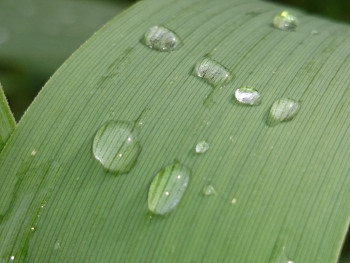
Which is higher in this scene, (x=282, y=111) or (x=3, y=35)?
(x=282, y=111)

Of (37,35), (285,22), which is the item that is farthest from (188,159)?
(37,35)

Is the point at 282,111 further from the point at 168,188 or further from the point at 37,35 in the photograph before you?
the point at 37,35

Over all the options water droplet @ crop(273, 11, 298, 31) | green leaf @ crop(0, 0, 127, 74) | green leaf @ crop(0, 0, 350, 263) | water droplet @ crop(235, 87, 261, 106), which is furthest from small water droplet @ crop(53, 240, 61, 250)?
green leaf @ crop(0, 0, 127, 74)

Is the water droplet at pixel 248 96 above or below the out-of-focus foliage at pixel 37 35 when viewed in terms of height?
above

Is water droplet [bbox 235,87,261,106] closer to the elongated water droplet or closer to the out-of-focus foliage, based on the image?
the elongated water droplet

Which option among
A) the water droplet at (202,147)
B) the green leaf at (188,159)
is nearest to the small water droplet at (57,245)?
the green leaf at (188,159)

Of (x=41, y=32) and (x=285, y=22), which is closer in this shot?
(x=285, y=22)

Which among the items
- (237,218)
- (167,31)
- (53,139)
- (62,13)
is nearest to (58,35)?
(62,13)

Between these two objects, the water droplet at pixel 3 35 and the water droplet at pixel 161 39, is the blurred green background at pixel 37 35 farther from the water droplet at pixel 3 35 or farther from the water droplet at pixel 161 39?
the water droplet at pixel 161 39
